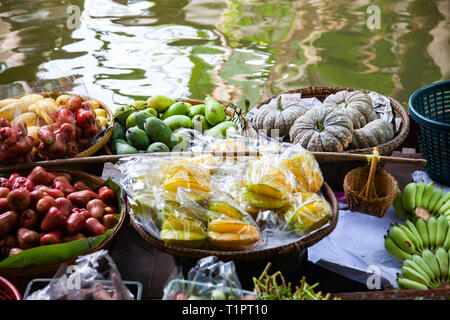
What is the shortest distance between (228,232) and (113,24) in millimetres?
4437

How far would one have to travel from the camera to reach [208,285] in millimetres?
1301

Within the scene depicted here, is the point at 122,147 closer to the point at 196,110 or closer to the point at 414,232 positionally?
→ the point at 196,110

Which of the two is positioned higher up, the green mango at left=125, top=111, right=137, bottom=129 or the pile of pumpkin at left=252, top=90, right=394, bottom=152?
the green mango at left=125, top=111, right=137, bottom=129

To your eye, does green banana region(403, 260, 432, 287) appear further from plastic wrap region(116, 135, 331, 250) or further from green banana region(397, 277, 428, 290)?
plastic wrap region(116, 135, 331, 250)

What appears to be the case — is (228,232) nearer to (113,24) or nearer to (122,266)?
(122,266)

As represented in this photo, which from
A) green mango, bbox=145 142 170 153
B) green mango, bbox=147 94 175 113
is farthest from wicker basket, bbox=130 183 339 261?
green mango, bbox=147 94 175 113

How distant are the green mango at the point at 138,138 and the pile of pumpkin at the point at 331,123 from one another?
0.63m

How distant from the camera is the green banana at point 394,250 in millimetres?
1812

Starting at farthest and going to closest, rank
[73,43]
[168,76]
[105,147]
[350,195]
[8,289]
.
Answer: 1. [73,43]
2. [168,76]
3. [105,147]
4. [350,195]
5. [8,289]

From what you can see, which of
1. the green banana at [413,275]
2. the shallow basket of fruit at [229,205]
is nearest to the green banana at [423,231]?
the green banana at [413,275]

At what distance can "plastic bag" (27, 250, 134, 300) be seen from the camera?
1229mm

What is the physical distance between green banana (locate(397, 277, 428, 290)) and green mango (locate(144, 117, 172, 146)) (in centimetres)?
131

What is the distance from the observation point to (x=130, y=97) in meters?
4.18
